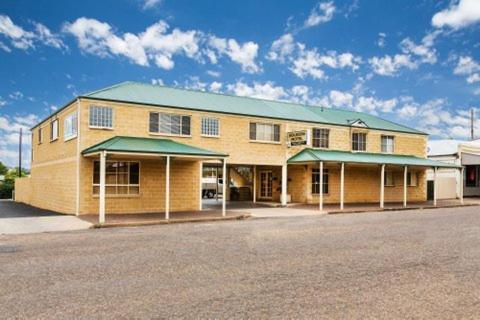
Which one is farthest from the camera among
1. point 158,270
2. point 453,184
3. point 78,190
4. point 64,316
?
point 453,184

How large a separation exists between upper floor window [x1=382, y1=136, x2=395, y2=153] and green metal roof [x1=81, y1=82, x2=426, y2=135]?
775mm

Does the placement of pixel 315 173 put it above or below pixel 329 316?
above

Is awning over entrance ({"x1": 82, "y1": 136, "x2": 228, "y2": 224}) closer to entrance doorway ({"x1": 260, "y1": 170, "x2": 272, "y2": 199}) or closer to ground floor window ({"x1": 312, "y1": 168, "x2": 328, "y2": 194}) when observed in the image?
ground floor window ({"x1": 312, "y1": 168, "x2": 328, "y2": 194})

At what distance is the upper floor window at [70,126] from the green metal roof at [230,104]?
60.0 inches

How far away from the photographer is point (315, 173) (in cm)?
2916

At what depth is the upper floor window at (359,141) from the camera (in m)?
30.4

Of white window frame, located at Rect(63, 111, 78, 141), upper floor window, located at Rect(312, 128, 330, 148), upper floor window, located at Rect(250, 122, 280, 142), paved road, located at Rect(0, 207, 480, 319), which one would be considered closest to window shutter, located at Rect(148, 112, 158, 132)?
white window frame, located at Rect(63, 111, 78, 141)

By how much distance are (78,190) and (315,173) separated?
15082 millimetres

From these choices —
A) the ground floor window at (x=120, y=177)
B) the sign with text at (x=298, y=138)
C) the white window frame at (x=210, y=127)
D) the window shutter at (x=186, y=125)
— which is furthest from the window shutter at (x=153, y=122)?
the sign with text at (x=298, y=138)

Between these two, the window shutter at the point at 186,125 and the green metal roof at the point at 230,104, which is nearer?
the green metal roof at the point at 230,104

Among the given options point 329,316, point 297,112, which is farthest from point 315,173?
point 329,316

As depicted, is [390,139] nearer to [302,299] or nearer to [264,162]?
[264,162]

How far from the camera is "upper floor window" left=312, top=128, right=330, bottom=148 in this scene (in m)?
28.6

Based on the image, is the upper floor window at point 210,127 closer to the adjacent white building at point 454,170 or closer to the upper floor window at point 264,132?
the upper floor window at point 264,132
